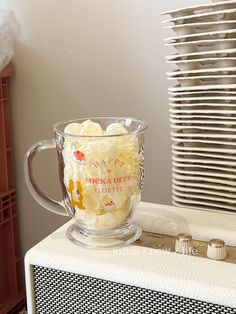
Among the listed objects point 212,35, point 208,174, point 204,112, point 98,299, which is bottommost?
point 98,299

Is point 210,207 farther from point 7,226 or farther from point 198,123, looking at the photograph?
point 7,226

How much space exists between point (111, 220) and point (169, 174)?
408 mm

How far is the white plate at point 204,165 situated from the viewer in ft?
2.56

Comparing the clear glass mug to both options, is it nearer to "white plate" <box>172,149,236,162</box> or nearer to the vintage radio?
the vintage radio

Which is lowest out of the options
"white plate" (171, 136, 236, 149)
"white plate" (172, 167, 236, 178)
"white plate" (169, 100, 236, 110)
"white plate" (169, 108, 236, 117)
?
→ "white plate" (172, 167, 236, 178)

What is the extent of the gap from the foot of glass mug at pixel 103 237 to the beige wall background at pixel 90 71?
1.25ft

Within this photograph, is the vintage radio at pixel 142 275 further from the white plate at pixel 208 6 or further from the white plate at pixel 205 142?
the white plate at pixel 208 6

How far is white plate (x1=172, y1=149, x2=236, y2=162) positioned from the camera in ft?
2.55

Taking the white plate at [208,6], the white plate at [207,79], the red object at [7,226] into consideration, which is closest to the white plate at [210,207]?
the white plate at [207,79]

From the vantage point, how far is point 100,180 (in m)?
0.64

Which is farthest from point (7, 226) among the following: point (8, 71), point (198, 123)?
point (198, 123)

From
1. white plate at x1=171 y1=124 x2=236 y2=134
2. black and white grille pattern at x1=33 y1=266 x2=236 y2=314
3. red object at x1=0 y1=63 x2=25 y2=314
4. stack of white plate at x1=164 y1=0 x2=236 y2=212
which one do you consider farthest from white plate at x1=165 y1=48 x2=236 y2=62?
red object at x1=0 y1=63 x2=25 y2=314

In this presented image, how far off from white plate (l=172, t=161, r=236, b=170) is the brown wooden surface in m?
0.48

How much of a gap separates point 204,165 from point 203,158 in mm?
12
